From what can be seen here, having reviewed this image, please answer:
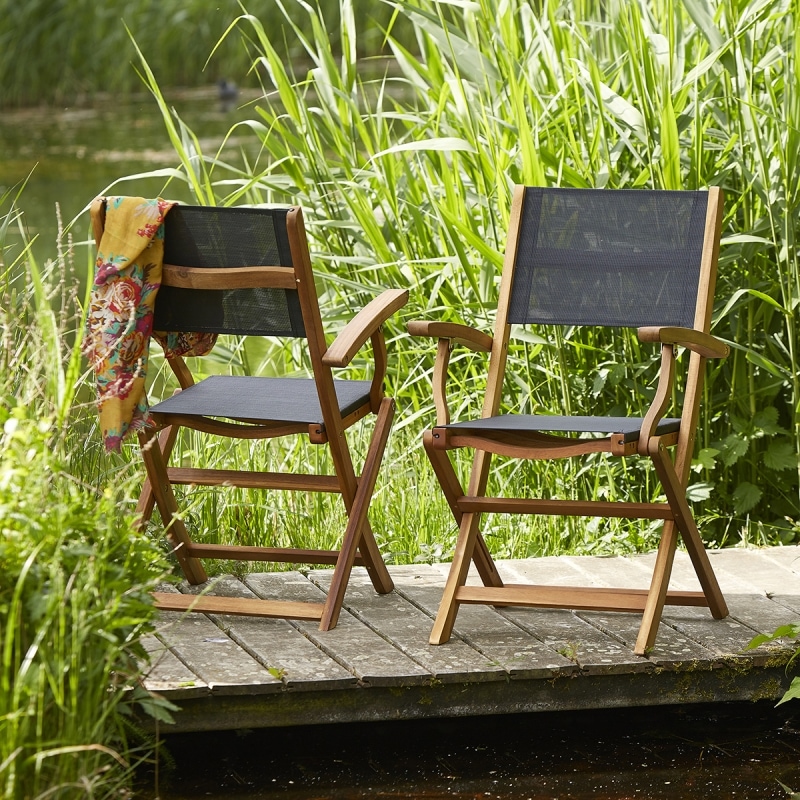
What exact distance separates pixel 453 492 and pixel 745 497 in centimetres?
118

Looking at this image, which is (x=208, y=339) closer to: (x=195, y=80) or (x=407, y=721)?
(x=407, y=721)

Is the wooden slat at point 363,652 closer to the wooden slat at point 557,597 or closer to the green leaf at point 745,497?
the wooden slat at point 557,597

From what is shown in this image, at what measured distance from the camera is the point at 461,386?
13.3ft

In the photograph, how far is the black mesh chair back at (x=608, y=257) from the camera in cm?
307

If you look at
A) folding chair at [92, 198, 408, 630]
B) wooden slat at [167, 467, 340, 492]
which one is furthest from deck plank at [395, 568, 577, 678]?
wooden slat at [167, 467, 340, 492]

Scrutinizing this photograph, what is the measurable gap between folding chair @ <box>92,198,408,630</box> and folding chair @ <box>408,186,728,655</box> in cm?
19

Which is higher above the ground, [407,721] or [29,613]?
[29,613]

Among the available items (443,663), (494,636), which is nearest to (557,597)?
(494,636)

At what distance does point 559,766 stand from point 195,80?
44.2 ft

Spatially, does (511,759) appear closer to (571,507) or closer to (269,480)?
(571,507)

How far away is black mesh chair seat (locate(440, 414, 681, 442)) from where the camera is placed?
2.76 meters

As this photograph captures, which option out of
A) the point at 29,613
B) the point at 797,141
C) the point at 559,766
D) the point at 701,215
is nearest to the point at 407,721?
the point at 559,766

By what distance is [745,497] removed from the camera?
374 centimetres

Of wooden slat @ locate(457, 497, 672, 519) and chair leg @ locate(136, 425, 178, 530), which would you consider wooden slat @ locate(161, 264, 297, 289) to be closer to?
chair leg @ locate(136, 425, 178, 530)
